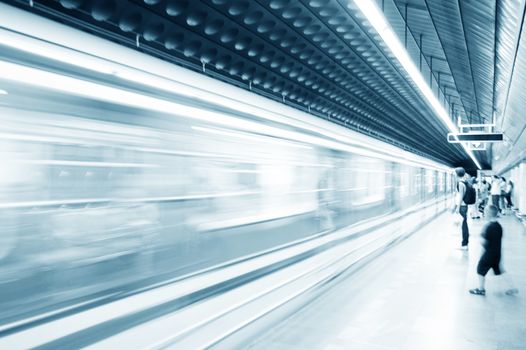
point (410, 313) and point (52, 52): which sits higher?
point (52, 52)

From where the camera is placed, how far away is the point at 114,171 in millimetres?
2027

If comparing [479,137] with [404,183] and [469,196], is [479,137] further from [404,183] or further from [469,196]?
[469,196]

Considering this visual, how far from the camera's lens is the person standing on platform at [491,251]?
4.86 meters

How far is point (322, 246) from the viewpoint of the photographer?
502 centimetres

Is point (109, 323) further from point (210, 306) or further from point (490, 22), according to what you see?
point (490, 22)

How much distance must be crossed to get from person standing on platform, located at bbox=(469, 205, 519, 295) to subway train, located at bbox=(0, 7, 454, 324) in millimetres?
3176

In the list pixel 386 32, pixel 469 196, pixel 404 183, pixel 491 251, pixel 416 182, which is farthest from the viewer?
pixel 416 182

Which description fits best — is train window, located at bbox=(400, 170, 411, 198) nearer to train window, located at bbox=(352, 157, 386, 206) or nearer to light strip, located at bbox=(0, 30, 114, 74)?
train window, located at bbox=(352, 157, 386, 206)

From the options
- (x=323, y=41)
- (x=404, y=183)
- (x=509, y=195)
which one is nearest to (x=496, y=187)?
(x=509, y=195)

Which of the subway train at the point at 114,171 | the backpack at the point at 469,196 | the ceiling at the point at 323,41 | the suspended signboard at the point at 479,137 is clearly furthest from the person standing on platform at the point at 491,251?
the suspended signboard at the point at 479,137

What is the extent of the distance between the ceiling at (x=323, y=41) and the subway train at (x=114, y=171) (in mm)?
1014

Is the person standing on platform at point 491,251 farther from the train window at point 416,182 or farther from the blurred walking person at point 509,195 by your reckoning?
the blurred walking person at point 509,195

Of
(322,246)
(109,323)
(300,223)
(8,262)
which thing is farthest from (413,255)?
(8,262)

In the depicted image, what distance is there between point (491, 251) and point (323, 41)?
360 cm
